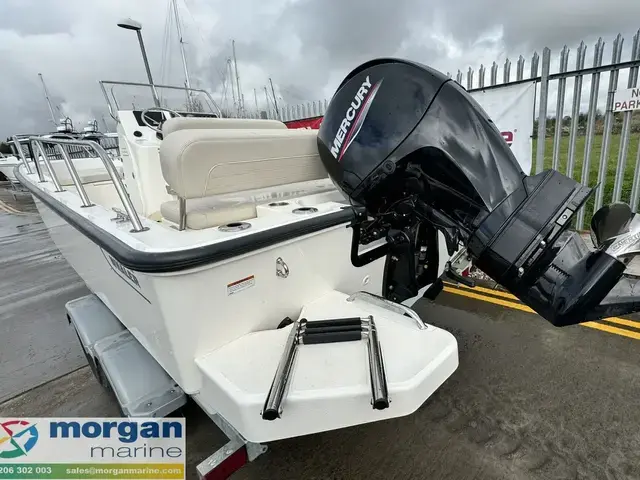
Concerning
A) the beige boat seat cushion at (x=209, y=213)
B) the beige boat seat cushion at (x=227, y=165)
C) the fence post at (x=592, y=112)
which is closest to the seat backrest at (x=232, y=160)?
the beige boat seat cushion at (x=227, y=165)

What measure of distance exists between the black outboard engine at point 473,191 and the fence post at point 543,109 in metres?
3.75

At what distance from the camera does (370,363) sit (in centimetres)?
119

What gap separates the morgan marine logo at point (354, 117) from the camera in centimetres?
133

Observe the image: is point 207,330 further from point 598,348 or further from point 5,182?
point 5,182

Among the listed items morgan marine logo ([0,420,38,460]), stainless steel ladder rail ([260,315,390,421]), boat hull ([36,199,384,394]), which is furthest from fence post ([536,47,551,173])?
morgan marine logo ([0,420,38,460])

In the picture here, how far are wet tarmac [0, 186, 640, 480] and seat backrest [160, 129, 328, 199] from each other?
133 cm

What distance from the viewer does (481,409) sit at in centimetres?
202

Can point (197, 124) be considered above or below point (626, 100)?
above

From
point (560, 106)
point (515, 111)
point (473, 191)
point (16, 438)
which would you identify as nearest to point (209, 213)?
point (473, 191)

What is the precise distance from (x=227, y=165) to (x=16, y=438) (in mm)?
1889

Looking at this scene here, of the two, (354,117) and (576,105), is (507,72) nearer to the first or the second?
(576,105)

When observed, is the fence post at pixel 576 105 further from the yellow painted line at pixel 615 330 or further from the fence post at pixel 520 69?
the yellow painted line at pixel 615 330

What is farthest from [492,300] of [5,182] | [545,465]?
[5,182]

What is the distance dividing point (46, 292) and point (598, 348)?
5.08 meters
